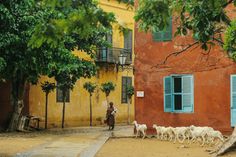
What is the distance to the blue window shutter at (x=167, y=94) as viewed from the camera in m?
21.7

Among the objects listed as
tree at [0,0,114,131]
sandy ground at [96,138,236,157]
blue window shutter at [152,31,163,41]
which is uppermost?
blue window shutter at [152,31,163,41]

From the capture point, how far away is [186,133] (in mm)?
19703

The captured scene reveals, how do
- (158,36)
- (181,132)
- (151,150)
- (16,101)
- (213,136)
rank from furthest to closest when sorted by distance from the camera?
(16,101)
(158,36)
(181,132)
(213,136)
(151,150)

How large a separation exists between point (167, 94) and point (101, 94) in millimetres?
13286

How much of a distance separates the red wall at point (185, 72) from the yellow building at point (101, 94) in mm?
7513

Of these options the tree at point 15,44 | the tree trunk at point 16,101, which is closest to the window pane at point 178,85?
the tree at point 15,44

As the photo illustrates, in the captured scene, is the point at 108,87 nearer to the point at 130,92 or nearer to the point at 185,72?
the point at 130,92

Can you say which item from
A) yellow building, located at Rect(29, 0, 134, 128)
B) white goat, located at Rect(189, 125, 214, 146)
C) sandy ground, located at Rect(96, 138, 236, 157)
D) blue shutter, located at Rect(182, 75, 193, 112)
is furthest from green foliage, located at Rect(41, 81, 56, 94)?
white goat, located at Rect(189, 125, 214, 146)

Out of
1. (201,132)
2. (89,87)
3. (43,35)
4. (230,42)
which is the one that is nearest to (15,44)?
(230,42)

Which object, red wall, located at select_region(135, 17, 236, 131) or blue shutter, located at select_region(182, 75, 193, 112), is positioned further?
blue shutter, located at select_region(182, 75, 193, 112)

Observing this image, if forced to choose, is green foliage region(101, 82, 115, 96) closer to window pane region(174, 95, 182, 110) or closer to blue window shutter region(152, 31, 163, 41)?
blue window shutter region(152, 31, 163, 41)

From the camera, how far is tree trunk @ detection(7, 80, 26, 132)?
25.7 meters

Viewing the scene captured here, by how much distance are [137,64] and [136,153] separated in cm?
743

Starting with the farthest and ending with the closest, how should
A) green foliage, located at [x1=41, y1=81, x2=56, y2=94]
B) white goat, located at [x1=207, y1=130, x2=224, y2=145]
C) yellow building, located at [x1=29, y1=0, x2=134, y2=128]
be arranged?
yellow building, located at [x1=29, y1=0, x2=134, y2=128] → green foliage, located at [x1=41, y1=81, x2=56, y2=94] → white goat, located at [x1=207, y1=130, x2=224, y2=145]
